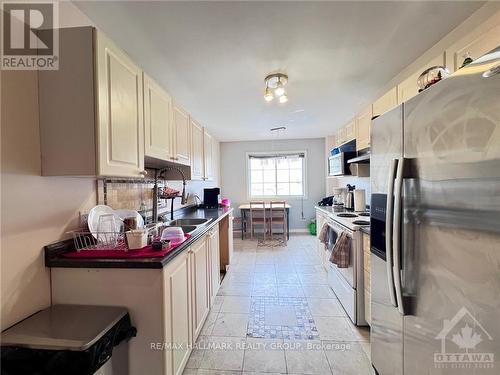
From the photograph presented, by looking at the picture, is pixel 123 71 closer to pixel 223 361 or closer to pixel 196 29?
pixel 196 29

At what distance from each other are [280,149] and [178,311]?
4798 mm

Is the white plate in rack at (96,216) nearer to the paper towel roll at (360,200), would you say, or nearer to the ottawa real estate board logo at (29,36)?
the ottawa real estate board logo at (29,36)

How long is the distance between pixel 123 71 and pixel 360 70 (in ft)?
6.47

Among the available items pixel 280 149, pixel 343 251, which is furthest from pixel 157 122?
pixel 280 149

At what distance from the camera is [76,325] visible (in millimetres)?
1042

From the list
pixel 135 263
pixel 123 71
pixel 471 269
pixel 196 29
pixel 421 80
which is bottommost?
pixel 135 263

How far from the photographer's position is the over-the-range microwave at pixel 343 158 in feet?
11.2

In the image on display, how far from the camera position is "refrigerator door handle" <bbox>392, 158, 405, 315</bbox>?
1.00 meters

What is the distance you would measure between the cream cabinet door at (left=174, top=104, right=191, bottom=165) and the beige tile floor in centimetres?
157

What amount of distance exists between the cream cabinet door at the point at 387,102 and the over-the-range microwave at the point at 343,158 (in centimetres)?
106

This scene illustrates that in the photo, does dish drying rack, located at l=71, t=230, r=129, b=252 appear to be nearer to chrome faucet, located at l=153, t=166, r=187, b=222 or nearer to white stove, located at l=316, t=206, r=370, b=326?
chrome faucet, located at l=153, t=166, r=187, b=222

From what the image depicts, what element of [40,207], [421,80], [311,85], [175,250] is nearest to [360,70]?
[311,85]

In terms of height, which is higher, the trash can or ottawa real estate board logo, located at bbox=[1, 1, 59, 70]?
ottawa real estate board logo, located at bbox=[1, 1, 59, 70]

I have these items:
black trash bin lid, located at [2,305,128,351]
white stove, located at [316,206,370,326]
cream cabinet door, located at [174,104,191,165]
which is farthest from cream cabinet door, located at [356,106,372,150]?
black trash bin lid, located at [2,305,128,351]
